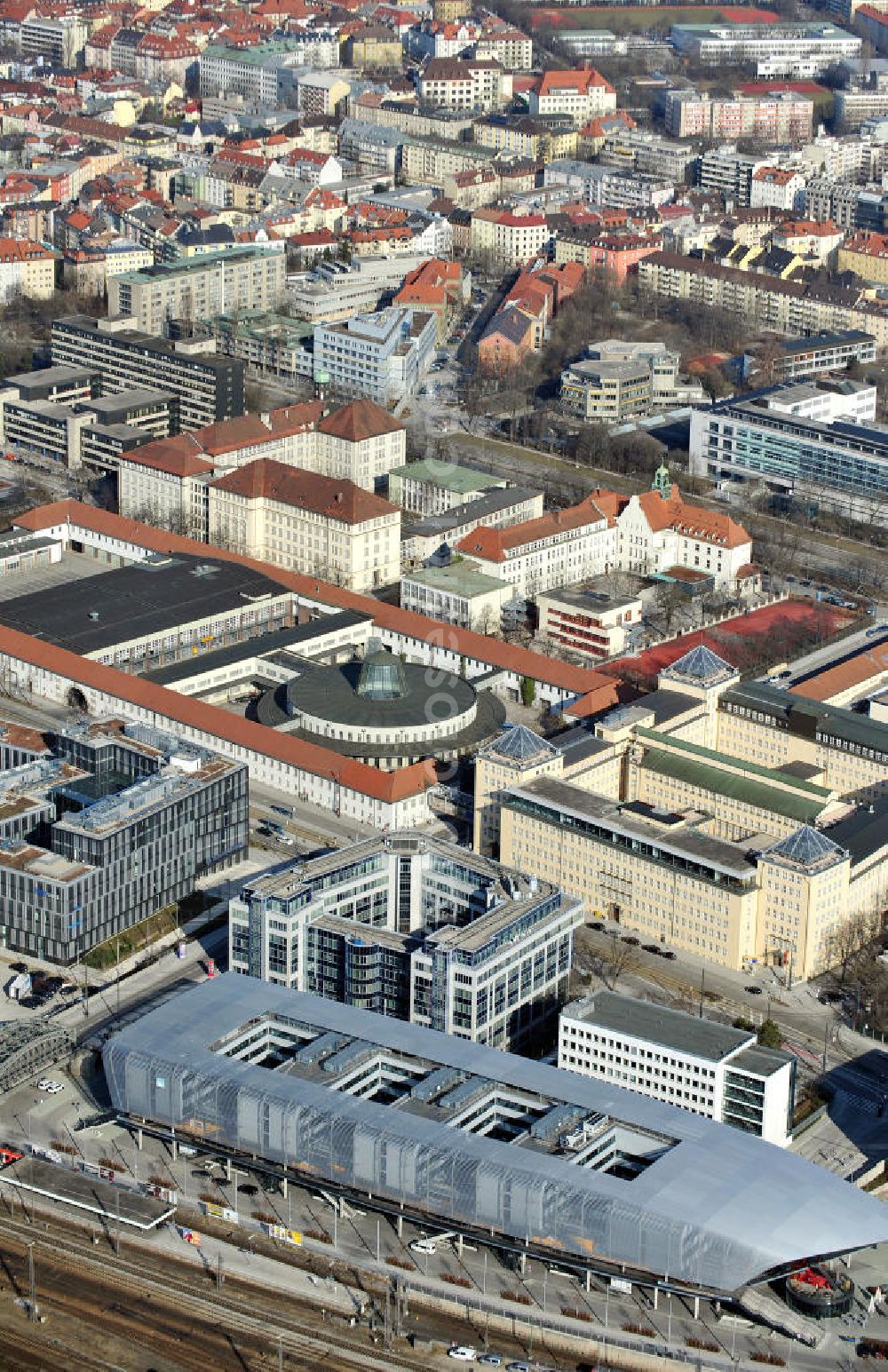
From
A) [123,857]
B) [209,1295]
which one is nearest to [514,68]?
[123,857]

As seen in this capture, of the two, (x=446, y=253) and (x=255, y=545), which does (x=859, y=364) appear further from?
(x=255, y=545)

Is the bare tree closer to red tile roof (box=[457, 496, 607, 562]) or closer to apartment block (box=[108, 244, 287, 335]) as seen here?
red tile roof (box=[457, 496, 607, 562])

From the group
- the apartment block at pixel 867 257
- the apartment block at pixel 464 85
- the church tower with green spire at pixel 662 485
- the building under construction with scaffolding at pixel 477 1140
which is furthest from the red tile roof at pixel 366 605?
the apartment block at pixel 464 85

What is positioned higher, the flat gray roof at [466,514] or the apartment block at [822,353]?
the apartment block at [822,353]

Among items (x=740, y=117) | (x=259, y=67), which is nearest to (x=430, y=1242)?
(x=740, y=117)

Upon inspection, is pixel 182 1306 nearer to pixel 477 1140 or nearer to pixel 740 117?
pixel 477 1140

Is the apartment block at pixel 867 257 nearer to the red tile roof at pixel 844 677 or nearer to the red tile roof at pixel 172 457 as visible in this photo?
the red tile roof at pixel 172 457
